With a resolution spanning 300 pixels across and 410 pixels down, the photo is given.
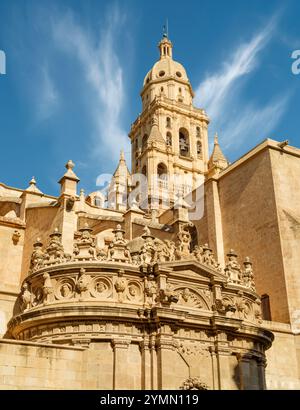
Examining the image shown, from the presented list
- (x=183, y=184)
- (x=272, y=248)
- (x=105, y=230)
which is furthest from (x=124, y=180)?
(x=272, y=248)

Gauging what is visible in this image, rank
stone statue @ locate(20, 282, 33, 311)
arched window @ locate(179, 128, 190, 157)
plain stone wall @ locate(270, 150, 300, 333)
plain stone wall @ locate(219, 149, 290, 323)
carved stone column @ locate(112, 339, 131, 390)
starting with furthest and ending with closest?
arched window @ locate(179, 128, 190, 157) < plain stone wall @ locate(219, 149, 290, 323) < plain stone wall @ locate(270, 150, 300, 333) < stone statue @ locate(20, 282, 33, 311) < carved stone column @ locate(112, 339, 131, 390)

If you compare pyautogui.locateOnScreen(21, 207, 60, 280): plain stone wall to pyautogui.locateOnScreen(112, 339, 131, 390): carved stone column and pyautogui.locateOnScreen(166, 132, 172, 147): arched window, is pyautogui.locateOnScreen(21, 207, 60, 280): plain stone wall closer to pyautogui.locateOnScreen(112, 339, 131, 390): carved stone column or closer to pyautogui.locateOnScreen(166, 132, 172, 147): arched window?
pyautogui.locateOnScreen(112, 339, 131, 390): carved stone column

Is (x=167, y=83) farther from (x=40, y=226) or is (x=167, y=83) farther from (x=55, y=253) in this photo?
(x=55, y=253)

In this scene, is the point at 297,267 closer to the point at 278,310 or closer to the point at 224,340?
the point at 278,310

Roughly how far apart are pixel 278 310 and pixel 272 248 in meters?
3.24

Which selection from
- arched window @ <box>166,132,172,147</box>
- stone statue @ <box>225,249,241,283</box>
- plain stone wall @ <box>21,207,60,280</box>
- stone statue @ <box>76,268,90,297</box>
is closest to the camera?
stone statue @ <box>76,268,90,297</box>

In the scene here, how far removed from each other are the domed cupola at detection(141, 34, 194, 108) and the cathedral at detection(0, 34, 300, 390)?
117ft

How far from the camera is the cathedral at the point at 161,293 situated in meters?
18.3

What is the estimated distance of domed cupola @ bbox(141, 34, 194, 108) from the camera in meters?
67.1

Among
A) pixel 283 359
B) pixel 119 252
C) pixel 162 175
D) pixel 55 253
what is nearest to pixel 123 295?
→ pixel 119 252

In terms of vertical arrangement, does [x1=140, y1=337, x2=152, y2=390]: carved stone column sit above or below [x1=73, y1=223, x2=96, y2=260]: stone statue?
below

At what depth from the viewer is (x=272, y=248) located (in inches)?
1106

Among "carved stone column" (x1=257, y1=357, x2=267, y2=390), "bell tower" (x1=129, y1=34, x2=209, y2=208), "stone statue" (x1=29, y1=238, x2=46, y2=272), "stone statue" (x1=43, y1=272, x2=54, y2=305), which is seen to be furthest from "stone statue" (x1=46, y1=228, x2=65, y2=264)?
"bell tower" (x1=129, y1=34, x2=209, y2=208)
